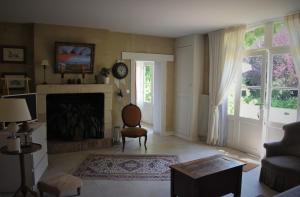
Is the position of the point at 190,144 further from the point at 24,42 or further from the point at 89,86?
the point at 24,42

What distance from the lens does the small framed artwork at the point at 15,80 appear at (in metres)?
4.75

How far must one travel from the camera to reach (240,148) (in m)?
5.09

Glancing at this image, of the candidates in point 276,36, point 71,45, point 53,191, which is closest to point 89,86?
point 71,45

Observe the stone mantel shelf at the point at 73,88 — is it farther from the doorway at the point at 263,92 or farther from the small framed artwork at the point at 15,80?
the doorway at the point at 263,92

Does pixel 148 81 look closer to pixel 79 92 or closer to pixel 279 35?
pixel 79 92

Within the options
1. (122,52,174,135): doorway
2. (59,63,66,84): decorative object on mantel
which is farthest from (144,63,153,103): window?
(59,63,66,84): decorative object on mantel

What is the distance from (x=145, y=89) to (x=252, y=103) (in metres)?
3.87

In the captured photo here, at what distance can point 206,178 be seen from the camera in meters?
2.63

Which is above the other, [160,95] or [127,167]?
[160,95]

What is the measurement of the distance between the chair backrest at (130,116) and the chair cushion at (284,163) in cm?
275

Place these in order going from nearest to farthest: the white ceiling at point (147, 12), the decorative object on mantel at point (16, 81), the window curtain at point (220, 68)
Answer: the white ceiling at point (147, 12) → the decorative object on mantel at point (16, 81) → the window curtain at point (220, 68)

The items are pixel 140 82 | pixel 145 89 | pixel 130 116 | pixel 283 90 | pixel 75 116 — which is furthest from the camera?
pixel 140 82

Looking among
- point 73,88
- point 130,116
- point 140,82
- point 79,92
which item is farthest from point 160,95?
point 73,88

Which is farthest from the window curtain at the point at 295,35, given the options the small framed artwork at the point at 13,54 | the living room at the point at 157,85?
the small framed artwork at the point at 13,54
